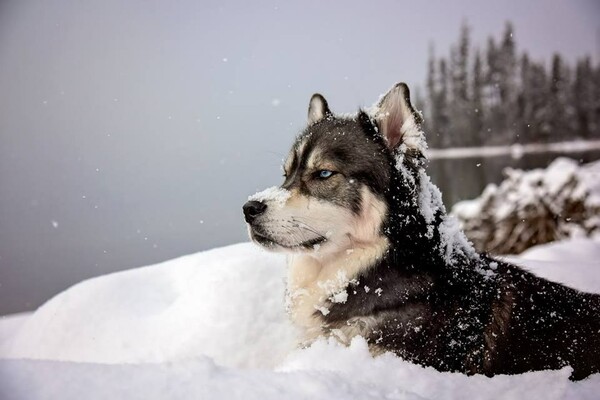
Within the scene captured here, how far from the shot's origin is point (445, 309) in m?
2.90

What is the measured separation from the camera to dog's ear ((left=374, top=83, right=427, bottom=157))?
10.3 feet

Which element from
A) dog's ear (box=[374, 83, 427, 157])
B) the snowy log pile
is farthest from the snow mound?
the snowy log pile

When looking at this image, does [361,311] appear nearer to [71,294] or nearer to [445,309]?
[445,309]

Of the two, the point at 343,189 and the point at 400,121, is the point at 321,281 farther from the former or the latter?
the point at 400,121

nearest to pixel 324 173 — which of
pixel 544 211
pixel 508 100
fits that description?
pixel 544 211

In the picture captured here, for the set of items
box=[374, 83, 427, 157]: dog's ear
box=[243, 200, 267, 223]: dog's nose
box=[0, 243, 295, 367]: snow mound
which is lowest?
box=[0, 243, 295, 367]: snow mound

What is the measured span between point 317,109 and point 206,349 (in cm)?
225

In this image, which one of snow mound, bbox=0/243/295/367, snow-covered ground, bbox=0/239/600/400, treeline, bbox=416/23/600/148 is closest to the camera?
snow-covered ground, bbox=0/239/600/400

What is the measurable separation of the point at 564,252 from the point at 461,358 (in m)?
4.51

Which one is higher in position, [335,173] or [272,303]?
[335,173]

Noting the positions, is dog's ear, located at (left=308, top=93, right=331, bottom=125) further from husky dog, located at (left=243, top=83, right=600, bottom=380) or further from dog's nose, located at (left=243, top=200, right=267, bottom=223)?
dog's nose, located at (left=243, top=200, right=267, bottom=223)

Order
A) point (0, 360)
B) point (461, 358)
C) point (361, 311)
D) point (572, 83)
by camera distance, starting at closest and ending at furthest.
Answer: point (0, 360) < point (461, 358) < point (361, 311) < point (572, 83)

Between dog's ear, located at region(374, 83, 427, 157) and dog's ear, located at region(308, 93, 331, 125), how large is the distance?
2.09 feet

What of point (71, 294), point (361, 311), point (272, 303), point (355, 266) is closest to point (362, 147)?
point (355, 266)
